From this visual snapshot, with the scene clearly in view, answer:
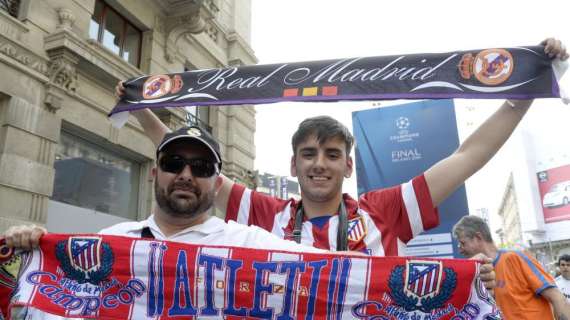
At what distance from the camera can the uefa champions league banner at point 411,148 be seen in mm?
5617

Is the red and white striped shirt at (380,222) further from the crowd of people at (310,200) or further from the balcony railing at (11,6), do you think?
the balcony railing at (11,6)

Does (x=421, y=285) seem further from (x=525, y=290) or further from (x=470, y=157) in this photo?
(x=525, y=290)

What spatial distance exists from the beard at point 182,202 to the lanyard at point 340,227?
1.84ft

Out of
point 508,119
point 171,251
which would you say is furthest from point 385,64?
point 171,251

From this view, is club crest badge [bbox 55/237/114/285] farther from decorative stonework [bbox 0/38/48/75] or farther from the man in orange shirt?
decorative stonework [bbox 0/38/48/75]

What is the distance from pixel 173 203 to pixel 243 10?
13.8 metres

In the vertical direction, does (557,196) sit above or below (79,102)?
above

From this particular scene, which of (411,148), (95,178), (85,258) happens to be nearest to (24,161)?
(95,178)

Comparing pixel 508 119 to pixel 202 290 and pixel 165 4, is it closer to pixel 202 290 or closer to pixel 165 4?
pixel 202 290

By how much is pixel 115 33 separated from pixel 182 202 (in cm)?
858

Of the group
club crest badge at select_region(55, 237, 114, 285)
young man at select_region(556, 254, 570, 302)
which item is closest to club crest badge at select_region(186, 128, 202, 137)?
club crest badge at select_region(55, 237, 114, 285)

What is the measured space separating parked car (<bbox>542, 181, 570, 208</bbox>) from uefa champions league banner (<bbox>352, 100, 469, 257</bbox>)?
2319 inches

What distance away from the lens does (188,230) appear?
228cm

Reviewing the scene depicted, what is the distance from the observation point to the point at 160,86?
3697 mm
